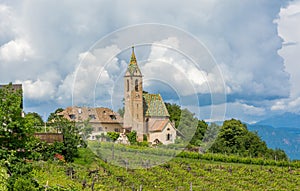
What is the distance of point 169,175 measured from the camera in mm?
23344

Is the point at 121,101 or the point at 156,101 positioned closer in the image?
the point at 121,101

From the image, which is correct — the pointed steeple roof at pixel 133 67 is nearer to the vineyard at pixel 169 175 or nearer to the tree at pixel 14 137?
the vineyard at pixel 169 175

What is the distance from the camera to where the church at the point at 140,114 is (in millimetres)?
19292

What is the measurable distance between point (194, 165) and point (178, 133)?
702cm

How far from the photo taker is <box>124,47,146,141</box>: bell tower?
19.1 m

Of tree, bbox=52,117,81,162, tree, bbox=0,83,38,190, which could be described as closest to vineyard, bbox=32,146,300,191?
tree, bbox=52,117,81,162

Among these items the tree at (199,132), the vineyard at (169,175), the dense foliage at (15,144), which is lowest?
the vineyard at (169,175)

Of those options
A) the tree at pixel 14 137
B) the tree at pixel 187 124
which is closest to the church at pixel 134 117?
the tree at pixel 187 124

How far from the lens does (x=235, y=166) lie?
1110 inches

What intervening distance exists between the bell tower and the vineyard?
Answer: 2068 millimetres

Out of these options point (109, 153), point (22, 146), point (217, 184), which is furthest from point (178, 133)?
point (22, 146)

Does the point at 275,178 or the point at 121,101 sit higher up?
the point at 121,101

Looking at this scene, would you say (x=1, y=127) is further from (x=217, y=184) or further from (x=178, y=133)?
(x=217, y=184)

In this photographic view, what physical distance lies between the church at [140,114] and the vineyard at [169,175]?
1743 millimetres
